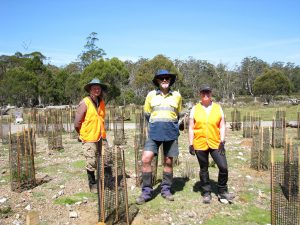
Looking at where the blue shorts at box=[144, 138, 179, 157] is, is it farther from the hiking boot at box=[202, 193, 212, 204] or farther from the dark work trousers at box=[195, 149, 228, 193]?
the hiking boot at box=[202, 193, 212, 204]

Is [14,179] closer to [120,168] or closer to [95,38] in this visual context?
[120,168]

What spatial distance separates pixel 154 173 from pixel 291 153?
2204mm

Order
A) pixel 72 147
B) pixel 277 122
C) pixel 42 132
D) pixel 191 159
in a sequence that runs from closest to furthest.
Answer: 1. pixel 191 159
2. pixel 72 147
3. pixel 277 122
4. pixel 42 132

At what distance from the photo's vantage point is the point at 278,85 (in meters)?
44.1

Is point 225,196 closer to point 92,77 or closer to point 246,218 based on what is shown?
point 246,218

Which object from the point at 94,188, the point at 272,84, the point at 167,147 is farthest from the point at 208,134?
the point at 272,84

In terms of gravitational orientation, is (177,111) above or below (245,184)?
above

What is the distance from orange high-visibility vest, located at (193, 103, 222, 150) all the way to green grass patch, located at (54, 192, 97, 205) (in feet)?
6.10

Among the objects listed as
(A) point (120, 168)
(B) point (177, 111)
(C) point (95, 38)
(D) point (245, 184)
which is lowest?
(D) point (245, 184)

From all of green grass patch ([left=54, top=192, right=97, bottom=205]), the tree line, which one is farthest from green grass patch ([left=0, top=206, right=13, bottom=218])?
the tree line

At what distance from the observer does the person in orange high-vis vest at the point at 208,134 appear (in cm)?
491

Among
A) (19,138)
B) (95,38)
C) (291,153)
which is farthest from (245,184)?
(95,38)

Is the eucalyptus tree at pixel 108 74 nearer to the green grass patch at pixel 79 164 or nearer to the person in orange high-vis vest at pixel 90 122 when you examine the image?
the green grass patch at pixel 79 164

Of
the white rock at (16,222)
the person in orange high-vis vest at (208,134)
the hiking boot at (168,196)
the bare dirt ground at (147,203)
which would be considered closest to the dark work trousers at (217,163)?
the person in orange high-vis vest at (208,134)
